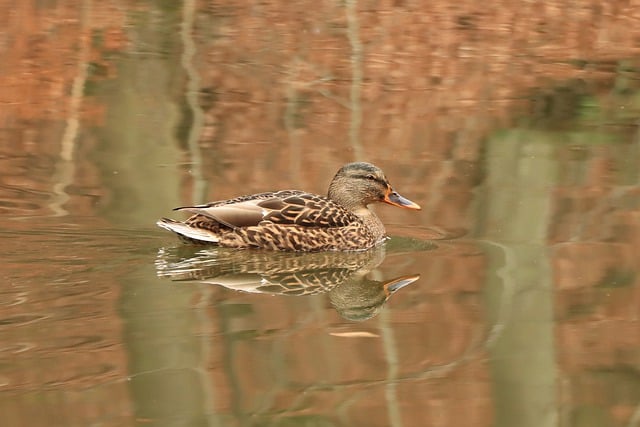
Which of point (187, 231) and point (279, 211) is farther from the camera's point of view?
point (279, 211)

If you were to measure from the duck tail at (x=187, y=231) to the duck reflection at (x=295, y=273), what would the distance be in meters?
0.11

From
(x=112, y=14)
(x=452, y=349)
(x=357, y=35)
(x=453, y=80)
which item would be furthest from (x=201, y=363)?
(x=112, y=14)

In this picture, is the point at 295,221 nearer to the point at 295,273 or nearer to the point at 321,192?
the point at 295,273

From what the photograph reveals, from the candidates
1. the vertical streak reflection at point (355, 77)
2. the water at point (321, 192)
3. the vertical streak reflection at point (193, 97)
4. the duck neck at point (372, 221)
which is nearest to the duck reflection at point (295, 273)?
the water at point (321, 192)

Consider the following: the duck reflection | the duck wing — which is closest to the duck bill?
the duck wing

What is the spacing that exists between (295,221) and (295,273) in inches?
26.2

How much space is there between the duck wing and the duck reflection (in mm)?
223

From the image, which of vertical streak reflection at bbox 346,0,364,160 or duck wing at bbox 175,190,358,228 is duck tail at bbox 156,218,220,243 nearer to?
duck wing at bbox 175,190,358,228

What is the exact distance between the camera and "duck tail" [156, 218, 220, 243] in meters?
9.31

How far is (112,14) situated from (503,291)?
12.0m

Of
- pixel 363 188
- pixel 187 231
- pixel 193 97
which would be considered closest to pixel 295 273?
pixel 187 231

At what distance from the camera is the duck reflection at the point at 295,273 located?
8484 mm

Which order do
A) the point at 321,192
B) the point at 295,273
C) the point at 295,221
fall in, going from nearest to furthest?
→ the point at 295,273
the point at 295,221
the point at 321,192

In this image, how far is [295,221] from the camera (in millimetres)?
9727
